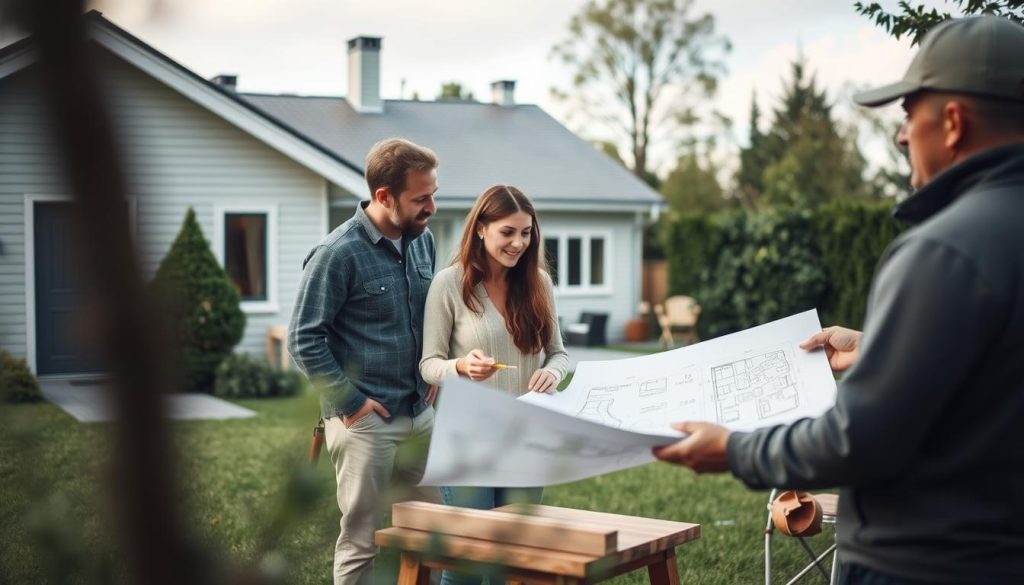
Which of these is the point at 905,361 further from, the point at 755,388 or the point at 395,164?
the point at 395,164

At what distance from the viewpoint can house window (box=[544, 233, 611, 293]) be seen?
22766 millimetres

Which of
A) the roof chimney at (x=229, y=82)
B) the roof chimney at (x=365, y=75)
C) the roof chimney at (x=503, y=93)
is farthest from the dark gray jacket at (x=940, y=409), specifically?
the roof chimney at (x=503, y=93)

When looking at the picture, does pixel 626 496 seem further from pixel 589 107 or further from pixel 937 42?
pixel 589 107

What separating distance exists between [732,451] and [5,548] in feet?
4.06

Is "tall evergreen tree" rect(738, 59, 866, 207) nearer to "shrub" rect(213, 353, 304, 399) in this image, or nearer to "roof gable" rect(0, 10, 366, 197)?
"roof gable" rect(0, 10, 366, 197)

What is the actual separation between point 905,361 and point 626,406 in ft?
4.13

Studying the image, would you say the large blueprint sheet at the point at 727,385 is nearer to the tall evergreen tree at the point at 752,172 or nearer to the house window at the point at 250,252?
the house window at the point at 250,252

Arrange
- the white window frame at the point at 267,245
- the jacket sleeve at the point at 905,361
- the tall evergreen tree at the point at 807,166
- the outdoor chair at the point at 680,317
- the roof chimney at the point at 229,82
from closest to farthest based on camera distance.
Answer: the jacket sleeve at the point at 905,361 < the white window frame at the point at 267,245 < the outdoor chair at the point at 680,317 < the roof chimney at the point at 229,82 < the tall evergreen tree at the point at 807,166

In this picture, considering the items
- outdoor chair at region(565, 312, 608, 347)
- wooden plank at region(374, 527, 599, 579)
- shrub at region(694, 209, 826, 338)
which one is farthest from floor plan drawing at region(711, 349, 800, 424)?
outdoor chair at region(565, 312, 608, 347)

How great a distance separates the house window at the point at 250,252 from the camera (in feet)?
56.0

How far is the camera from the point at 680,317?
22812 millimetres

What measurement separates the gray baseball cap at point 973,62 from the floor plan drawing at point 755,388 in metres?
0.89

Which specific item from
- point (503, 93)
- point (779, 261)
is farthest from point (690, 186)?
point (779, 261)

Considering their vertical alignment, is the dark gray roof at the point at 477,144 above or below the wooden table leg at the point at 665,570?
above
